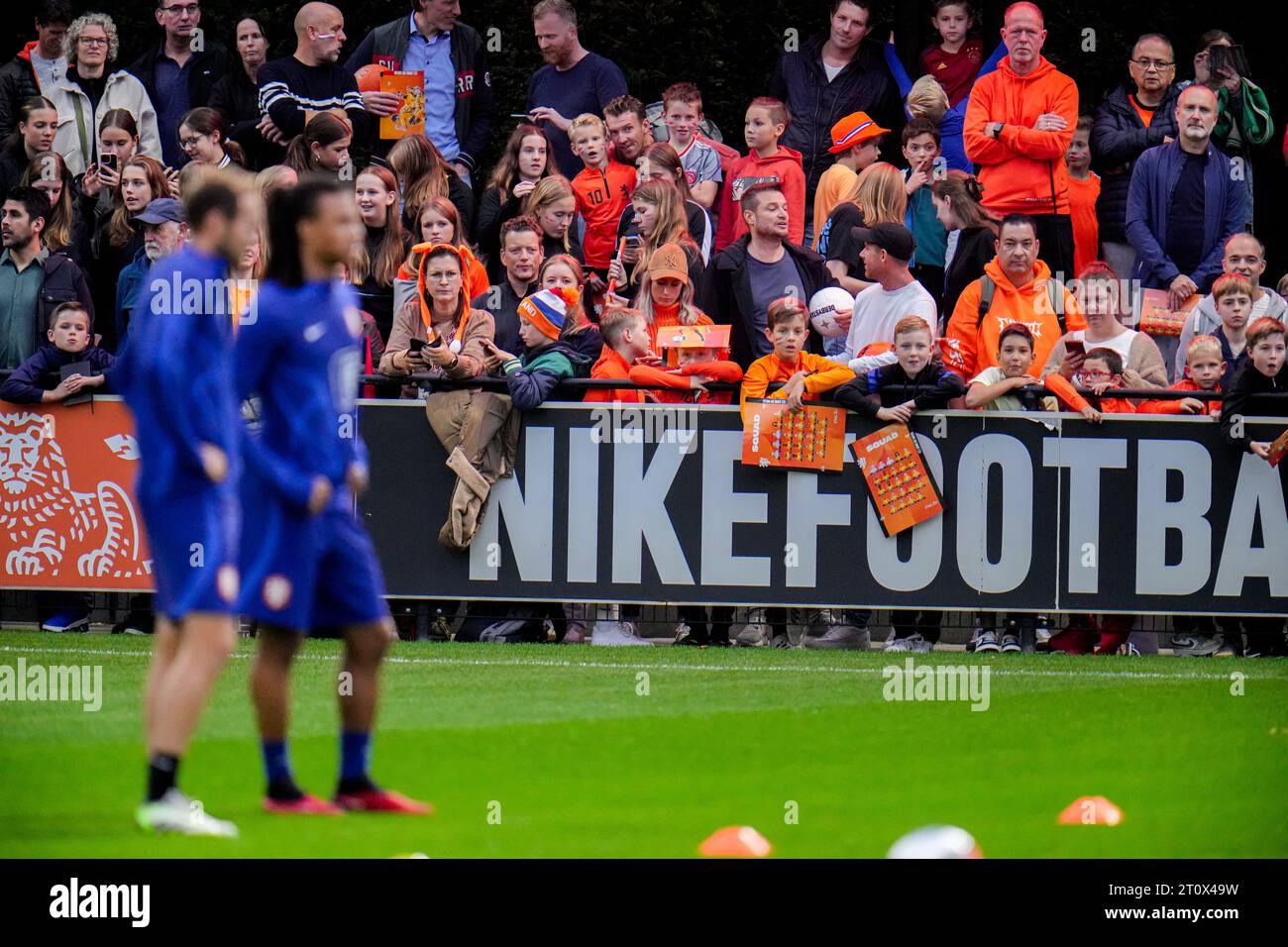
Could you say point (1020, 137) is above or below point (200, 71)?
below

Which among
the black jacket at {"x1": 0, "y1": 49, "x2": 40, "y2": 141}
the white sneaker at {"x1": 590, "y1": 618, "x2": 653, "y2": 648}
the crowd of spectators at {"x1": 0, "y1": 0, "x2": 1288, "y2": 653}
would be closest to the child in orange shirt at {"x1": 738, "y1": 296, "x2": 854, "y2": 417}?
the crowd of spectators at {"x1": 0, "y1": 0, "x2": 1288, "y2": 653}

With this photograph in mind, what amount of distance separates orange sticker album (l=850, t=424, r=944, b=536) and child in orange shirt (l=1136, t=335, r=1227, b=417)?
1463 mm

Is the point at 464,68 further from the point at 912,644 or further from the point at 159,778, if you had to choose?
the point at 159,778

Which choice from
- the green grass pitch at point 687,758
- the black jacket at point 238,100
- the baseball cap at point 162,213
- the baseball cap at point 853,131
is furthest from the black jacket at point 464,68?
the green grass pitch at point 687,758

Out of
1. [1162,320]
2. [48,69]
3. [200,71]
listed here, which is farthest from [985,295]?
[48,69]

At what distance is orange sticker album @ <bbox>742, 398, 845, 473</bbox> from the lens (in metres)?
12.7

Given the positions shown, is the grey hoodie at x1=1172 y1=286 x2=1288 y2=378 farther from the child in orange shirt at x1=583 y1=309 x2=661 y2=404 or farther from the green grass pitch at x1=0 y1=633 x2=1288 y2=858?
the child in orange shirt at x1=583 y1=309 x2=661 y2=404

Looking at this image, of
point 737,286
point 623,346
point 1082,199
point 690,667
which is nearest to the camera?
point 690,667

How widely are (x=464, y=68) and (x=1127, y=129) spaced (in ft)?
16.9

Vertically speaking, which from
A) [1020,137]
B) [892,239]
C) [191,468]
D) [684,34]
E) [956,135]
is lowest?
[191,468]

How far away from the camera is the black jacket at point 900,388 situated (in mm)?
12664

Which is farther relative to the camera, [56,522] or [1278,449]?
[56,522]

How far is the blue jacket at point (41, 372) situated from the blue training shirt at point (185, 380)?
6.43 metres

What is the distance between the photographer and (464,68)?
52.3 ft
